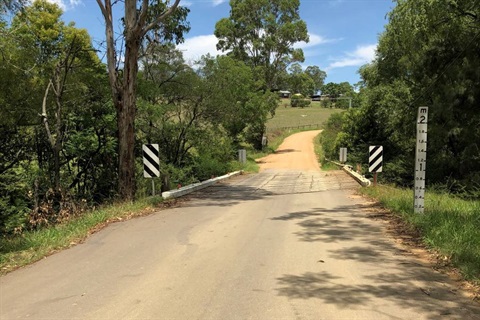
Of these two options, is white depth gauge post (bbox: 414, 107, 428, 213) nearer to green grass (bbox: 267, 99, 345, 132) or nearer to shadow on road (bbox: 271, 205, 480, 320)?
shadow on road (bbox: 271, 205, 480, 320)

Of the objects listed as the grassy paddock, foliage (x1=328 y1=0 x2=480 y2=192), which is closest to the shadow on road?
the grassy paddock

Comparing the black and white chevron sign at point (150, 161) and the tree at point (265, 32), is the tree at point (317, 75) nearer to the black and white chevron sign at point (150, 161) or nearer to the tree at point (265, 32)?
the tree at point (265, 32)

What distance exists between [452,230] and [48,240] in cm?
726

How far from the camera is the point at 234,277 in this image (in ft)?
18.7

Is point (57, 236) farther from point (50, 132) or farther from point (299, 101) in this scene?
point (299, 101)

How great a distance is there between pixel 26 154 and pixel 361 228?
11980mm

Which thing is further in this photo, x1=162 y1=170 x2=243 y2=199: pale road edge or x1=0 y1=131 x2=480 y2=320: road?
x1=162 y1=170 x2=243 y2=199: pale road edge

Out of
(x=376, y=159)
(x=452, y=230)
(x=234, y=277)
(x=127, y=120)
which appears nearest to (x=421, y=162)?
(x=452, y=230)

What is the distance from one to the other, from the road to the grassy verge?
29cm

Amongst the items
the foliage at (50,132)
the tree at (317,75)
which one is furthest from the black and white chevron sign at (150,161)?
the tree at (317,75)

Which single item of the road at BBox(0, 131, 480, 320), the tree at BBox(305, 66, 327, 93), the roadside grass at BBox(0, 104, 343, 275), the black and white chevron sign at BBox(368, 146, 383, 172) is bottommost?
the roadside grass at BBox(0, 104, 343, 275)

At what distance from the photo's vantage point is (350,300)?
188 inches

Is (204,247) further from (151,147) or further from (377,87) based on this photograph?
(377,87)

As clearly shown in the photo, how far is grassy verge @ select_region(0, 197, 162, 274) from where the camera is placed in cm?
685
